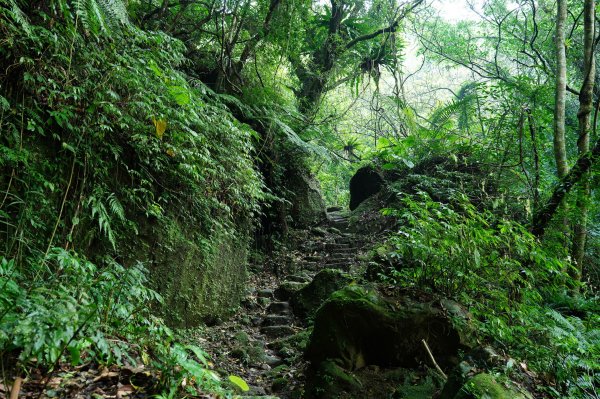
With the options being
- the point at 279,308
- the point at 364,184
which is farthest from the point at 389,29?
the point at 279,308

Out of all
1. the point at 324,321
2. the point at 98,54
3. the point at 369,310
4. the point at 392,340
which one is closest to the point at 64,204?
the point at 98,54

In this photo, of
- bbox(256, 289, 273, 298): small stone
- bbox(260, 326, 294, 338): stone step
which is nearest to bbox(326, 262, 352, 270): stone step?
bbox(256, 289, 273, 298): small stone

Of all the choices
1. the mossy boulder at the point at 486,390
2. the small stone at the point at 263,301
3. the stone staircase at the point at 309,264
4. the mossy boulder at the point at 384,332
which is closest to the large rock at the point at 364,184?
the stone staircase at the point at 309,264

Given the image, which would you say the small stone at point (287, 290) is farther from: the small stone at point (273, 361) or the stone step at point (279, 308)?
the small stone at point (273, 361)

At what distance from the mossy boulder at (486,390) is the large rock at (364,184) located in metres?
8.78

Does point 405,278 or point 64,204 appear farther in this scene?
point 405,278

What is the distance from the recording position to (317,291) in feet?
20.4

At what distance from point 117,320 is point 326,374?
223 cm

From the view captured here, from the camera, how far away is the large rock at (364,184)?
11516mm

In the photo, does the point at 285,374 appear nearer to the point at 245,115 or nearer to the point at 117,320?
the point at 117,320

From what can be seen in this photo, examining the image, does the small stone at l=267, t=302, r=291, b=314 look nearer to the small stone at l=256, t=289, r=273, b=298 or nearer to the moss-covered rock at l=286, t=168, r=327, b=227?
the small stone at l=256, t=289, r=273, b=298

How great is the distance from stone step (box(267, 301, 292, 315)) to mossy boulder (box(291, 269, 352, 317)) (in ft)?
0.53

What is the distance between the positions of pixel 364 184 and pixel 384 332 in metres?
8.26

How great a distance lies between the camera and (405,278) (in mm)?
4492
